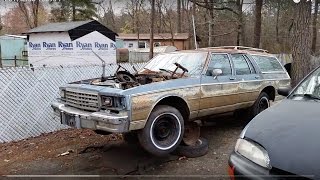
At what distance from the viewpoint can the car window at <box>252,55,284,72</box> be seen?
7.39m

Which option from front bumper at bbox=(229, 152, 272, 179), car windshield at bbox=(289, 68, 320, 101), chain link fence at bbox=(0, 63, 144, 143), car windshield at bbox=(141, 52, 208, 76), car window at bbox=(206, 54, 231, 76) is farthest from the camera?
chain link fence at bbox=(0, 63, 144, 143)

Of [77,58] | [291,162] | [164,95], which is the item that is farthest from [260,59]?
[77,58]

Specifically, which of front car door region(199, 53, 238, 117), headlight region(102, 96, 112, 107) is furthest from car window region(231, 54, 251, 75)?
headlight region(102, 96, 112, 107)

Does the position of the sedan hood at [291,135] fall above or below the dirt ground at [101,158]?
above

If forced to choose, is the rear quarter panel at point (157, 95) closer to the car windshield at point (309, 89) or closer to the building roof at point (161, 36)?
the car windshield at point (309, 89)

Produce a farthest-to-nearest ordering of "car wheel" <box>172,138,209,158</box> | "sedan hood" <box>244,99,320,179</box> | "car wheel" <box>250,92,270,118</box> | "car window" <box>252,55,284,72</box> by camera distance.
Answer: "car window" <box>252,55,284,72</box>
"car wheel" <box>250,92,270,118</box>
"car wheel" <box>172,138,209,158</box>
"sedan hood" <box>244,99,320,179</box>

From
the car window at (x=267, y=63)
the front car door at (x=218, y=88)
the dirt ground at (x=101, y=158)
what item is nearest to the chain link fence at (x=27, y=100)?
the dirt ground at (x=101, y=158)

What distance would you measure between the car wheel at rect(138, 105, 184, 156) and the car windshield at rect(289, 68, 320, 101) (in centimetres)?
179

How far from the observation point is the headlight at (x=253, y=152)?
9.63 feet

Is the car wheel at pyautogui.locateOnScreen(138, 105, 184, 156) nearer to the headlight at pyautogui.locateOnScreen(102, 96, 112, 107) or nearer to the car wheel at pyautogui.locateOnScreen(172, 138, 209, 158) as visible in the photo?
the car wheel at pyautogui.locateOnScreen(172, 138, 209, 158)

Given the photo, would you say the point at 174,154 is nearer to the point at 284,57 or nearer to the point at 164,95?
the point at 164,95

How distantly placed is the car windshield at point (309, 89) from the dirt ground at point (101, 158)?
4.82ft

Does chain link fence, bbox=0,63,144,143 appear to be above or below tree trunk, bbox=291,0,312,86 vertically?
below

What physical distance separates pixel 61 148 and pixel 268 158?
4.26 metres
